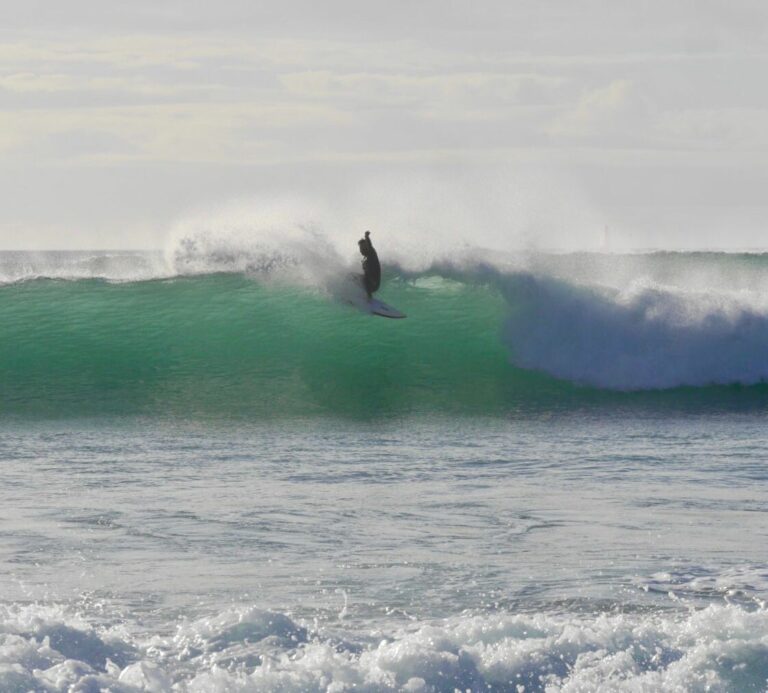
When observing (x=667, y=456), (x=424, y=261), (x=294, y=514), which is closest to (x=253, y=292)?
(x=424, y=261)

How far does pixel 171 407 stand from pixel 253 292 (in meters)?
4.97

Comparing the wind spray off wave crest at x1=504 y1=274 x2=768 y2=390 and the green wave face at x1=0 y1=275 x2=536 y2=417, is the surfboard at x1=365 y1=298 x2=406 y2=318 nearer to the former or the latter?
the green wave face at x1=0 y1=275 x2=536 y2=417

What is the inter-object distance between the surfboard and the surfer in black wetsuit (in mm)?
122

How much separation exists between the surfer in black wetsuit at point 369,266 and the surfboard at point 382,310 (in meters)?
0.12

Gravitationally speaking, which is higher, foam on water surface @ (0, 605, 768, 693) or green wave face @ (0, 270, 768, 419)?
green wave face @ (0, 270, 768, 419)

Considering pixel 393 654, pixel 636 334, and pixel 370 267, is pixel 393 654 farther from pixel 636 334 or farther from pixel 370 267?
pixel 636 334

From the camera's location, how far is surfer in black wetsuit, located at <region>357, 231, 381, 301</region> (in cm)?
1793

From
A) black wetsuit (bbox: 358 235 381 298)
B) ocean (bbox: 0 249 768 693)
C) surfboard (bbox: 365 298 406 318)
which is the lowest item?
ocean (bbox: 0 249 768 693)

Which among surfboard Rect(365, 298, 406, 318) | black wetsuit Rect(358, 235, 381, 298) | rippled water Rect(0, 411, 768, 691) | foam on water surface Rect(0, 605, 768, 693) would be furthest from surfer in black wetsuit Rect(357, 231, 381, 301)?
foam on water surface Rect(0, 605, 768, 693)

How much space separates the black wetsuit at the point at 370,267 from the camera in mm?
17938

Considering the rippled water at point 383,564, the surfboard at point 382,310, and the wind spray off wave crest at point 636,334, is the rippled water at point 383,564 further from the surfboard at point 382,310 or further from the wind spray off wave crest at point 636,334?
the surfboard at point 382,310

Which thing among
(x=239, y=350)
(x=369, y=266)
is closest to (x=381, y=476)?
(x=239, y=350)

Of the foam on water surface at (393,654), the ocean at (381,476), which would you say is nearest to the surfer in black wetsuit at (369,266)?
the ocean at (381,476)

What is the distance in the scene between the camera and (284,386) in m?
15.9
